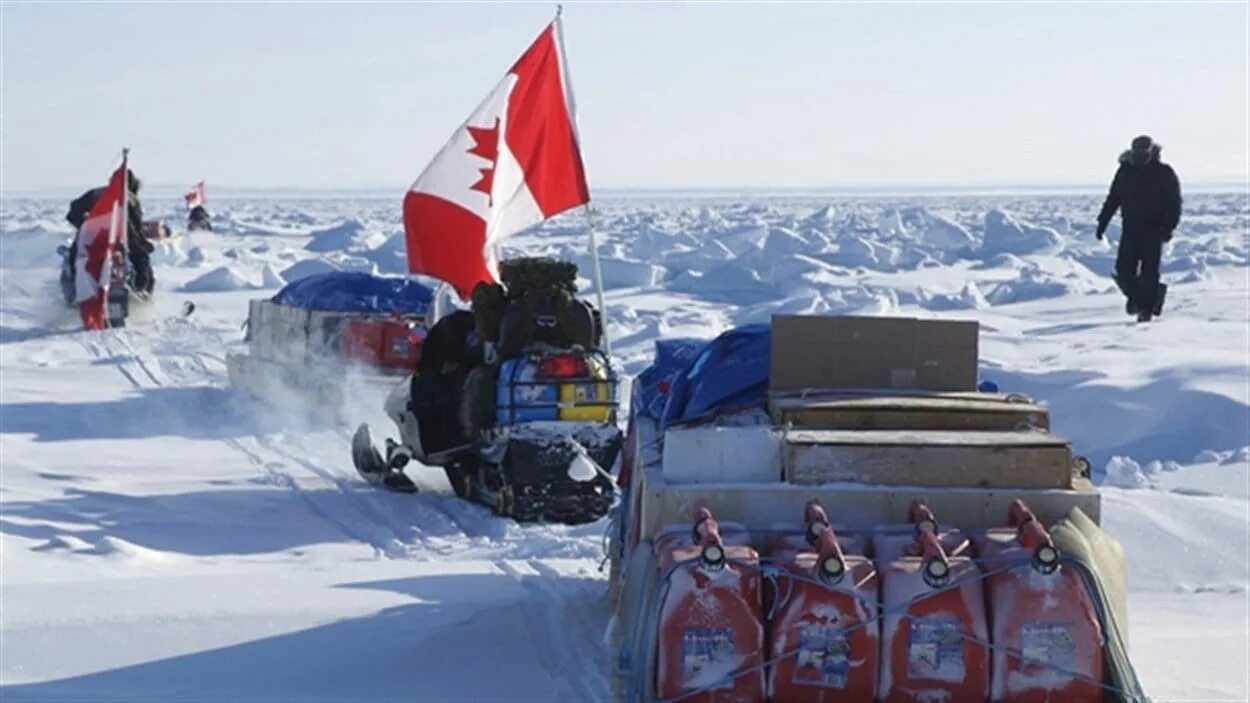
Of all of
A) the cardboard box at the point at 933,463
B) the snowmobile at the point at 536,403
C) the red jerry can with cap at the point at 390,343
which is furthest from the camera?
the red jerry can with cap at the point at 390,343

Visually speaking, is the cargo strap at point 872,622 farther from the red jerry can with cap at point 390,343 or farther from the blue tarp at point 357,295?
the blue tarp at point 357,295

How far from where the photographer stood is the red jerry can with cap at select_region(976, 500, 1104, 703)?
14.6 ft

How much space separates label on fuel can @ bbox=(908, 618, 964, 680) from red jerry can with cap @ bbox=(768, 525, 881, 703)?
91 mm

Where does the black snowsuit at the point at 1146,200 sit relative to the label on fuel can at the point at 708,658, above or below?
above

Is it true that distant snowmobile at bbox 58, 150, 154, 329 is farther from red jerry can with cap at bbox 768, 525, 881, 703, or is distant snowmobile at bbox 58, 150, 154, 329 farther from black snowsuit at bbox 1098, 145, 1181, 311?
red jerry can with cap at bbox 768, 525, 881, 703

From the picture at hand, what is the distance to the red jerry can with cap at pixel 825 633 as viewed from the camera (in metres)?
4.46

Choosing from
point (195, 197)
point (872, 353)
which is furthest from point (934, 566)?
point (195, 197)

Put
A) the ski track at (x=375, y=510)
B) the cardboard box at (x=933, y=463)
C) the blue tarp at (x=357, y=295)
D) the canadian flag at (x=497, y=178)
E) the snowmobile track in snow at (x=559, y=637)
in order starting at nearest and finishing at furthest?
the cardboard box at (x=933, y=463) < the snowmobile track in snow at (x=559, y=637) < the ski track at (x=375, y=510) < the canadian flag at (x=497, y=178) < the blue tarp at (x=357, y=295)

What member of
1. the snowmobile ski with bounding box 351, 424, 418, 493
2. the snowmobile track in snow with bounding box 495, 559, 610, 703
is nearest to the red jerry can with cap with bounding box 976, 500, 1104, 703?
the snowmobile track in snow with bounding box 495, 559, 610, 703

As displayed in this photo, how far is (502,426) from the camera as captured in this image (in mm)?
9109

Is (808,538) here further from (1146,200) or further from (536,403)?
(1146,200)

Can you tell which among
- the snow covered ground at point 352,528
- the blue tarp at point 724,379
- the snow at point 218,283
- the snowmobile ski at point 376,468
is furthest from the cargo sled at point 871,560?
the snow at point 218,283

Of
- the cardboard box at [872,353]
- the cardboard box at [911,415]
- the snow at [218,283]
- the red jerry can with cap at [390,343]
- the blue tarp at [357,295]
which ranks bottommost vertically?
the snow at [218,283]

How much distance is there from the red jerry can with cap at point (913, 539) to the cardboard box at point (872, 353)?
3.29 feet
